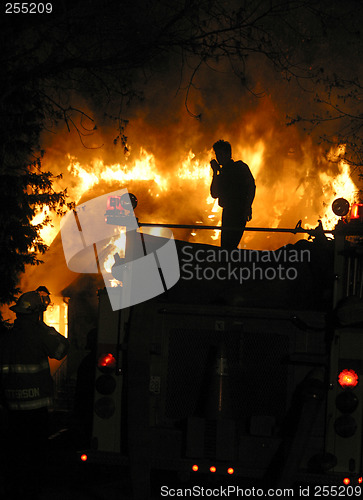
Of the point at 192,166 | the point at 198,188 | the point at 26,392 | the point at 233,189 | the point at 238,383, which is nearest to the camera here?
the point at 238,383

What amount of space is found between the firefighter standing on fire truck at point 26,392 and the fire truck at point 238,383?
0.49 metres

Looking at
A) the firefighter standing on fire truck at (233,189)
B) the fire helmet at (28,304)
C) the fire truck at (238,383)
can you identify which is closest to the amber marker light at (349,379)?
the fire truck at (238,383)

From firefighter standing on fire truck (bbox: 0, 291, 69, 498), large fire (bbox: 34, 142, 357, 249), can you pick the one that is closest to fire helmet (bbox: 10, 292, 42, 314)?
firefighter standing on fire truck (bbox: 0, 291, 69, 498)

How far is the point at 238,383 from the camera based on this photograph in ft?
18.9

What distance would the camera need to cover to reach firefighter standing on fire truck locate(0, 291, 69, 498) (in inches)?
228

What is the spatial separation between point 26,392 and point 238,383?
192 centimetres

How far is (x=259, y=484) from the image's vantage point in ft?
18.2

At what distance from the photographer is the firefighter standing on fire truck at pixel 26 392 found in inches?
228

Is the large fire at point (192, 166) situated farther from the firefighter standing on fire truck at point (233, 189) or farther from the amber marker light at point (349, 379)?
the amber marker light at point (349, 379)

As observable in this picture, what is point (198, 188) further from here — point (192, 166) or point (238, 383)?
point (238, 383)

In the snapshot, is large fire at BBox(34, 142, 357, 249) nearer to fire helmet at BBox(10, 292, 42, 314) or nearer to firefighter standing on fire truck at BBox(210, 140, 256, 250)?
firefighter standing on fire truck at BBox(210, 140, 256, 250)

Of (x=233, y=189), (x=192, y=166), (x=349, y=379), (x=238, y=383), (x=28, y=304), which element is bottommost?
(x=238, y=383)

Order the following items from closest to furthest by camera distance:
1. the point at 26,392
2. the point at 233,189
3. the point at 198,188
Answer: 1. the point at 26,392
2. the point at 233,189
3. the point at 198,188

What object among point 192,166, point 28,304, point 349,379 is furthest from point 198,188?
point 349,379
